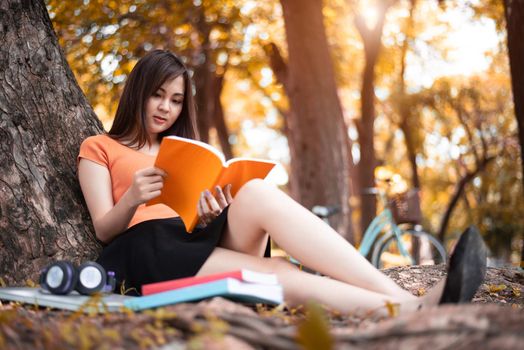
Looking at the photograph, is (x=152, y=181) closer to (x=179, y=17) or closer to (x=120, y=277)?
(x=120, y=277)

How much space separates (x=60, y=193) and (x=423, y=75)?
40.9ft

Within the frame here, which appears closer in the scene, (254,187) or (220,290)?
(220,290)

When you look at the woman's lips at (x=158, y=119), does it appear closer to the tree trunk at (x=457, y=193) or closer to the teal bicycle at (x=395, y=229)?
the teal bicycle at (x=395, y=229)

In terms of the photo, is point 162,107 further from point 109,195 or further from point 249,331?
point 249,331

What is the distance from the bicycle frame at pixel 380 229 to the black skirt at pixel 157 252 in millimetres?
3830

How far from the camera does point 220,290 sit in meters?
2.02

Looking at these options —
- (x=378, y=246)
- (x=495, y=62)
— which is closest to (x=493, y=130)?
(x=495, y=62)

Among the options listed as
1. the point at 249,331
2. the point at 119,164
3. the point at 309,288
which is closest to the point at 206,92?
the point at 119,164

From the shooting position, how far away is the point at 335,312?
2.18 metres

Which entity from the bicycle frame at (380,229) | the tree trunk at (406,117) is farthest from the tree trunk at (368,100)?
the bicycle frame at (380,229)

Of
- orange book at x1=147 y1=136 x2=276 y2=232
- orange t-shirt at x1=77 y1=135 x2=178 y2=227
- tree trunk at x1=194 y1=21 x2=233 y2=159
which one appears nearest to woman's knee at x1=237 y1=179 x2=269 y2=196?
orange book at x1=147 y1=136 x2=276 y2=232

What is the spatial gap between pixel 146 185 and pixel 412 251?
6.03 m

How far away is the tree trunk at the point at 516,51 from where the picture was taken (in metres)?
4.90

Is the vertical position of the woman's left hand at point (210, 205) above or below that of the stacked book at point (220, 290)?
above
